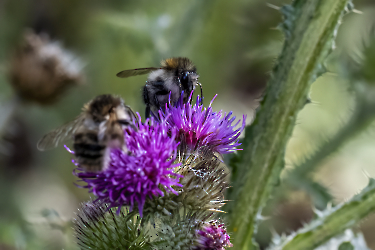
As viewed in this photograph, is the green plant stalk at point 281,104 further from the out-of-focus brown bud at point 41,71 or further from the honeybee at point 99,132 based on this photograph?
the out-of-focus brown bud at point 41,71

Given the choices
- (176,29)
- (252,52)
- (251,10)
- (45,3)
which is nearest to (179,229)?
(176,29)

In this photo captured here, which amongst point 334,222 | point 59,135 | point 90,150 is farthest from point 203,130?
point 334,222

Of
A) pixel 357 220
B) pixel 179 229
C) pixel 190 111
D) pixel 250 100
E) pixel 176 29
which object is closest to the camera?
pixel 179 229

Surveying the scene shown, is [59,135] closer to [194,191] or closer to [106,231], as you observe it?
[106,231]

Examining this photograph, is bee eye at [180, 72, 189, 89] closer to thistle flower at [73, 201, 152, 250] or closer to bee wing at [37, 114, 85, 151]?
bee wing at [37, 114, 85, 151]

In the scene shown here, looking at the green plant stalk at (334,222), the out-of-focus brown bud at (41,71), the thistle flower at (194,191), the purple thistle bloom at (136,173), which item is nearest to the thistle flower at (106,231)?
the thistle flower at (194,191)

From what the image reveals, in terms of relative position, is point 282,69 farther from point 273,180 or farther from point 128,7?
point 128,7

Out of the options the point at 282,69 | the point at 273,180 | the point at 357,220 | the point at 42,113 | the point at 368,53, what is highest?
the point at 42,113
